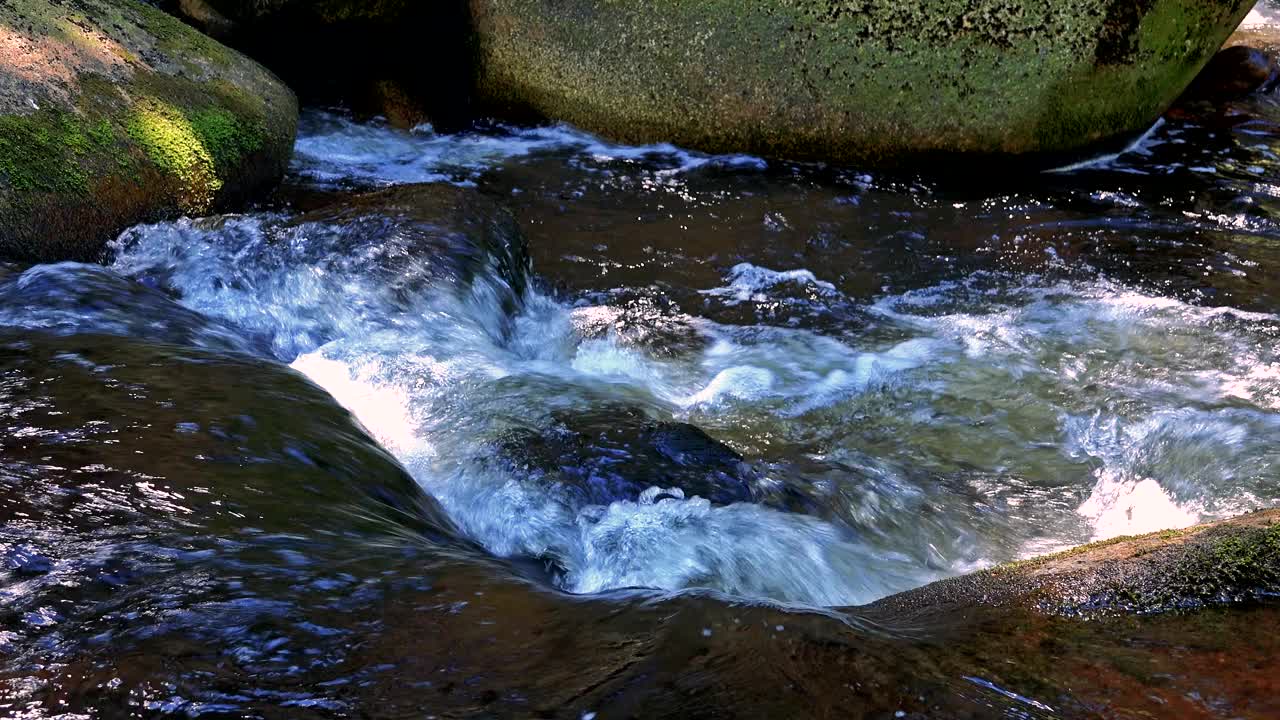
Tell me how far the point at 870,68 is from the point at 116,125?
169 inches

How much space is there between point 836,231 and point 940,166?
51.2 inches

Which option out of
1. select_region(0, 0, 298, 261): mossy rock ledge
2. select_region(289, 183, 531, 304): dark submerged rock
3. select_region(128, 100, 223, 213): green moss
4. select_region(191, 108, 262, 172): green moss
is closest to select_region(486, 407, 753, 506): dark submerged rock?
select_region(289, 183, 531, 304): dark submerged rock

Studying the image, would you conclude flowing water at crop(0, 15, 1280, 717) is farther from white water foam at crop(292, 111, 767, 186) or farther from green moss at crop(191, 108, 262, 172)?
green moss at crop(191, 108, 262, 172)

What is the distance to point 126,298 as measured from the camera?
374 cm

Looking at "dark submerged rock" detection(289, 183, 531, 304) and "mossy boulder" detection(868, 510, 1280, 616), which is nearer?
"mossy boulder" detection(868, 510, 1280, 616)

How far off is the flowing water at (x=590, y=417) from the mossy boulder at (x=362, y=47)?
46 centimetres

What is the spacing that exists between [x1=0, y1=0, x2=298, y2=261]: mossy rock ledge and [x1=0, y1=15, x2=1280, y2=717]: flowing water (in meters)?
0.23

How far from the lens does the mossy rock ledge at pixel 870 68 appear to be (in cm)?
660

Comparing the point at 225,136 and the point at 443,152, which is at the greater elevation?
the point at 225,136

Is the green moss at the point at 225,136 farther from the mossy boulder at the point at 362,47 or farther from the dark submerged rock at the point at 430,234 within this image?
the mossy boulder at the point at 362,47

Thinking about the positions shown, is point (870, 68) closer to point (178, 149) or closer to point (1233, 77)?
point (178, 149)

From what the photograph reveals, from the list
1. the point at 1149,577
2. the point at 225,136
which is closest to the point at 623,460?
the point at 1149,577

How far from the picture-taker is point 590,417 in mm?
3600

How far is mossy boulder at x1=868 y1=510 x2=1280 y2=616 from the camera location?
74.5 inches
